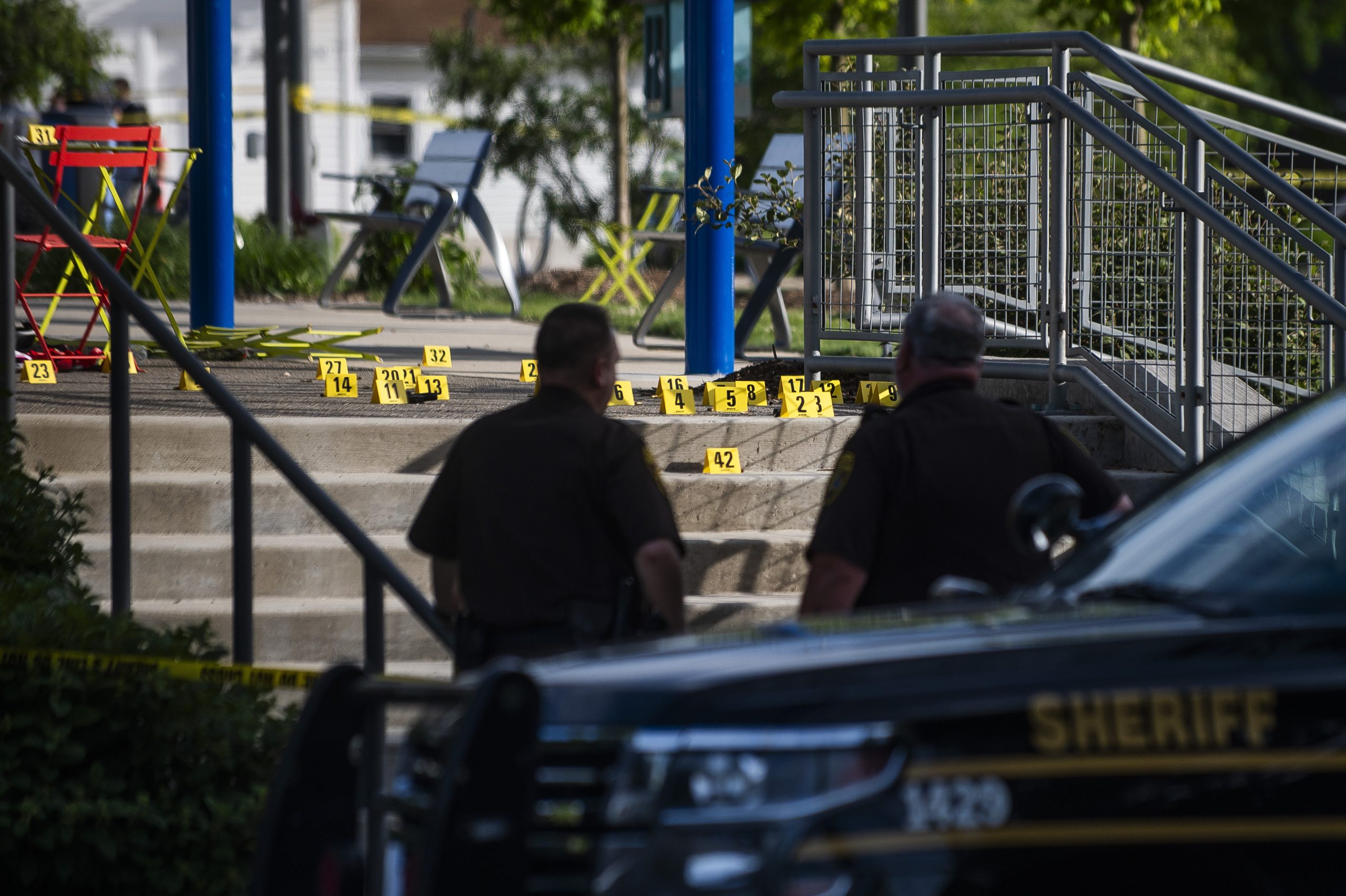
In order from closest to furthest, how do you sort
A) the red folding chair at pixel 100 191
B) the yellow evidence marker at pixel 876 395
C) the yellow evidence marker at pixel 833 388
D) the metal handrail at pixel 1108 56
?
the metal handrail at pixel 1108 56 < the yellow evidence marker at pixel 876 395 < the yellow evidence marker at pixel 833 388 < the red folding chair at pixel 100 191

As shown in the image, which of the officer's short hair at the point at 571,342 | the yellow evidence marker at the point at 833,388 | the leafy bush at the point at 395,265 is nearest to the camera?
the officer's short hair at the point at 571,342

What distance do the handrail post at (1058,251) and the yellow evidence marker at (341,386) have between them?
9.28 ft

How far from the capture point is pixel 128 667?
14.2 ft

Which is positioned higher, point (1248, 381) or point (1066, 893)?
point (1248, 381)

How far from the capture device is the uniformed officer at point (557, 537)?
402cm

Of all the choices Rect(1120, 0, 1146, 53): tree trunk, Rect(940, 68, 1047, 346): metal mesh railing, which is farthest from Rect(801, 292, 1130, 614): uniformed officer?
Rect(1120, 0, 1146, 53): tree trunk

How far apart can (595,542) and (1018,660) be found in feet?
5.87

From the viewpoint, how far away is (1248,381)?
6.79 meters

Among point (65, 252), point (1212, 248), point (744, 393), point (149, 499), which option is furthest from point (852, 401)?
point (65, 252)

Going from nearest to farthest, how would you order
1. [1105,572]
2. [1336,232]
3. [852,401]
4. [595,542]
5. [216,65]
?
[1105,572] → [595,542] → [1336,232] → [852,401] → [216,65]

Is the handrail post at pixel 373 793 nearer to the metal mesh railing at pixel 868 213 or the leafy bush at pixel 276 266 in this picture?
the metal mesh railing at pixel 868 213

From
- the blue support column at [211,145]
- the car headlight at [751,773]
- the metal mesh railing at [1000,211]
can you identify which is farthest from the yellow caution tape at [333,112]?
the car headlight at [751,773]

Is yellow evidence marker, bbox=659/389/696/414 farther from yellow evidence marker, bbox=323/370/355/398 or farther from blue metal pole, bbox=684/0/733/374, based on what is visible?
blue metal pole, bbox=684/0/733/374

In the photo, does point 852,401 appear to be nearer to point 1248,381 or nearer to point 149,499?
point 1248,381
